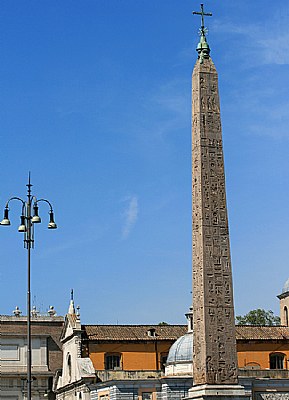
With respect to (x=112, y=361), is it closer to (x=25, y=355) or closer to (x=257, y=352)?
(x=257, y=352)

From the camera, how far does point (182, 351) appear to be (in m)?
52.1

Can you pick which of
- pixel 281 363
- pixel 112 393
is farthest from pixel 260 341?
pixel 112 393

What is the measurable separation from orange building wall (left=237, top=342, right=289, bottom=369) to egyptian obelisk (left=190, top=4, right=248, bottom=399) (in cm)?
3493

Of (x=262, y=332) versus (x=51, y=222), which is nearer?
(x=51, y=222)

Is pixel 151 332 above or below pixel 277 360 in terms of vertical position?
above

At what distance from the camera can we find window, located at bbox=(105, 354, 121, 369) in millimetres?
59959

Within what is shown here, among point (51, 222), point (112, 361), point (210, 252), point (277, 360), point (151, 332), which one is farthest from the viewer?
point (151, 332)

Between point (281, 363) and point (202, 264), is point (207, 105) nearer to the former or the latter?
point (202, 264)

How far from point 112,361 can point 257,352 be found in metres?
9.08

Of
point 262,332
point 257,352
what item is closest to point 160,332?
point 257,352

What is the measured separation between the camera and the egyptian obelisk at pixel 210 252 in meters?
25.0

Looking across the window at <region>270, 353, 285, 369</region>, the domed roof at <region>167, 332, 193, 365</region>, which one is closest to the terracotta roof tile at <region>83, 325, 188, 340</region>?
the window at <region>270, 353, 285, 369</region>

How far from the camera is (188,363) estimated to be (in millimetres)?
51469

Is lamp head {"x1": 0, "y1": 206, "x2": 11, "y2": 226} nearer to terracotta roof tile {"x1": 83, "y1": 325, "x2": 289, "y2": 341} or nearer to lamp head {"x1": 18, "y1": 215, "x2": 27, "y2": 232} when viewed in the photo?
lamp head {"x1": 18, "y1": 215, "x2": 27, "y2": 232}
